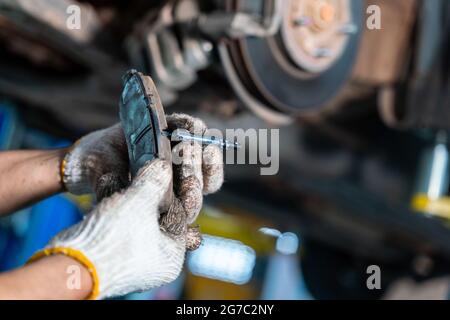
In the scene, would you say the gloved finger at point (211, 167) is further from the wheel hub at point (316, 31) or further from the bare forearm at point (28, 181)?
the wheel hub at point (316, 31)

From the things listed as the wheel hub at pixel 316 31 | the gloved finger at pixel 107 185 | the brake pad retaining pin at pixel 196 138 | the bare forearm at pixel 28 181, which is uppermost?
the wheel hub at pixel 316 31

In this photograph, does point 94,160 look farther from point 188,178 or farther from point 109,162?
point 188,178

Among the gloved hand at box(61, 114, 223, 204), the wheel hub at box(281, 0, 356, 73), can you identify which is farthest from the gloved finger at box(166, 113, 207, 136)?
the wheel hub at box(281, 0, 356, 73)

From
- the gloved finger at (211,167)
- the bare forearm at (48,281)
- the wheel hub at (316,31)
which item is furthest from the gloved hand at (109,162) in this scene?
the wheel hub at (316,31)

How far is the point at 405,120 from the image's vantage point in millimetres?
1851

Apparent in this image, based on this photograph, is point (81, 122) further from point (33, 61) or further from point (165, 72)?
point (165, 72)

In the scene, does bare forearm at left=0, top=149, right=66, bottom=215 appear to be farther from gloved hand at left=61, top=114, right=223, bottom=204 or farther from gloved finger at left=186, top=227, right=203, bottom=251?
gloved finger at left=186, top=227, right=203, bottom=251

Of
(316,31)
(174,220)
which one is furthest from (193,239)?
(316,31)

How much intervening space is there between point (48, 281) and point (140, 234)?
10 cm

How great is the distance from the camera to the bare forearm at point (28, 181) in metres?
1.01

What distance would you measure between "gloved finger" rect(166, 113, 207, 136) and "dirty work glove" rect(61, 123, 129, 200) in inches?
→ 3.5

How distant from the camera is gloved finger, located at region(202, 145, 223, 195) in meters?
0.91

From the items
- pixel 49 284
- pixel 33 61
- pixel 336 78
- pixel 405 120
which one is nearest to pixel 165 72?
pixel 336 78

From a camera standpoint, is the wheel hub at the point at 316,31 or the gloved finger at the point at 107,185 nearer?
the gloved finger at the point at 107,185
